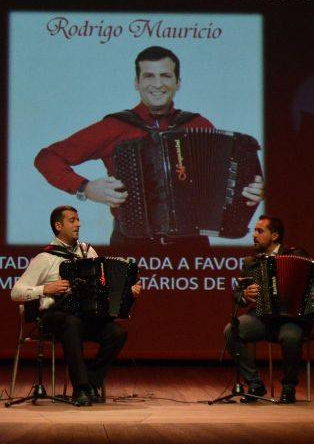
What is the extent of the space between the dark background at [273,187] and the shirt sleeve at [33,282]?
Answer: 6.84 feet

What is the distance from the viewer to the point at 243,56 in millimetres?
7535

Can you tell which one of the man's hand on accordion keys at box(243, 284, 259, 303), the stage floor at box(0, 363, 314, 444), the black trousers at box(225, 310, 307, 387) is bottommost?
the stage floor at box(0, 363, 314, 444)

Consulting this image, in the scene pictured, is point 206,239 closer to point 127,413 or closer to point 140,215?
point 140,215

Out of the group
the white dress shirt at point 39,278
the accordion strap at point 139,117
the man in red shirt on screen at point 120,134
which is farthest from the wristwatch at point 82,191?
the white dress shirt at point 39,278

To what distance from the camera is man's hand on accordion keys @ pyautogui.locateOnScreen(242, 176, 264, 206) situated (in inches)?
293

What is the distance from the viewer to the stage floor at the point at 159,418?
413 cm

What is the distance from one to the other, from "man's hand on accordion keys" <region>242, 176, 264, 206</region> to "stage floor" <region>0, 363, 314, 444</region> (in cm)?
149

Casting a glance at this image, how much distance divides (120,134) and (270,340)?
2.48 meters

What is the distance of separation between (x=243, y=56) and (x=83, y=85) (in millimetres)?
1256

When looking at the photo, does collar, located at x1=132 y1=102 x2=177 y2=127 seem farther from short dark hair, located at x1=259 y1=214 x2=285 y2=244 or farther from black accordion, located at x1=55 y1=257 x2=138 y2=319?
black accordion, located at x1=55 y1=257 x2=138 y2=319

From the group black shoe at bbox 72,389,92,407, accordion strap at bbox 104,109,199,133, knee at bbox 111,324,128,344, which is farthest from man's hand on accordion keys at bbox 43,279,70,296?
accordion strap at bbox 104,109,199,133

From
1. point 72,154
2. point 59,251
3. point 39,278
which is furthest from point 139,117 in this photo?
point 39,278

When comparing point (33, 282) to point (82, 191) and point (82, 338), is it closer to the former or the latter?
point (82, 338)

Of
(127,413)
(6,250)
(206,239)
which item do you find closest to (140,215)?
(206,239)
